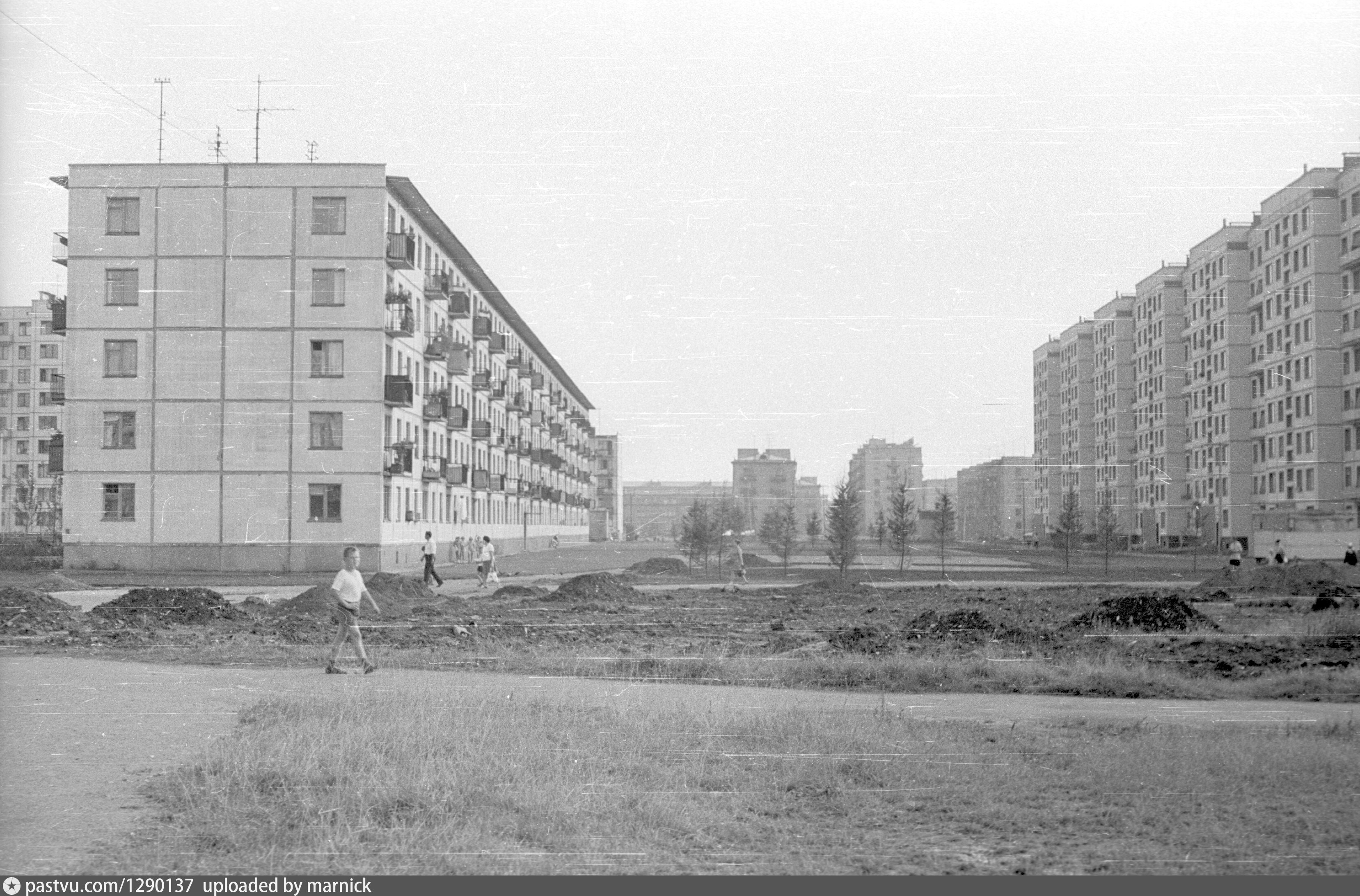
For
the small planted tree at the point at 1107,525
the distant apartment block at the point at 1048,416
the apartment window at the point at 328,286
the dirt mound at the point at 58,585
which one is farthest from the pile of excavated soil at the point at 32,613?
Answer: the small planted tree at the point at 1107,525

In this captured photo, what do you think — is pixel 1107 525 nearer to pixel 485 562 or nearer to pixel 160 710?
pixel 485 562

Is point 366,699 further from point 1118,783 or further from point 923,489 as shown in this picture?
point 923,489

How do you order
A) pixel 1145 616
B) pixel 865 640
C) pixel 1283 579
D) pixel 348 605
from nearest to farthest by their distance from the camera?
pixel 348 605 → pixel 865 640 → pixel 1145 616 → pixel 1283 579

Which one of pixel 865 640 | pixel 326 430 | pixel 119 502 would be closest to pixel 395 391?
pixel 326 430

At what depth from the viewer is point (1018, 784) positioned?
9.13 meters

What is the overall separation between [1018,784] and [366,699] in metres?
6.85

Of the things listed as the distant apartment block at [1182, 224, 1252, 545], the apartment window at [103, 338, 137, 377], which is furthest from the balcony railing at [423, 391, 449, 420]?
the distant apartment block at [1182, 224, 1252, 545]

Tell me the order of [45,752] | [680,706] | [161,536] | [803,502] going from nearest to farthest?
[45,752], [680,706], [803,502], [161,536]

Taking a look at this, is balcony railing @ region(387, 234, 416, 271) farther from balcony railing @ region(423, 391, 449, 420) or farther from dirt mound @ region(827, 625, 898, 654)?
dirt mound @ region(827, 625, 898, 654)

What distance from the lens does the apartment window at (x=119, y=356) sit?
43.9 meters

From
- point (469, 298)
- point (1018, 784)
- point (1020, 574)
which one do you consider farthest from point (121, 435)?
point (1018, 784)

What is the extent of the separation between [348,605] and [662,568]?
34.8 metres

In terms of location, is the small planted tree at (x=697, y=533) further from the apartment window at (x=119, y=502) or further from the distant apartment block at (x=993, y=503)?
the apartment window at (x=119, y=502)

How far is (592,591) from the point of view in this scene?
33688 millimetres
